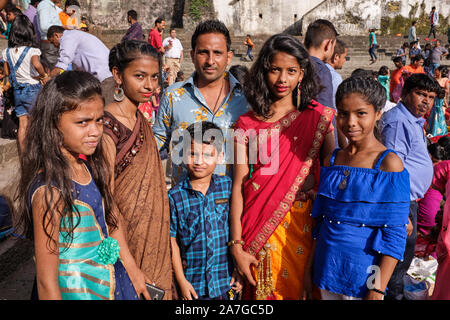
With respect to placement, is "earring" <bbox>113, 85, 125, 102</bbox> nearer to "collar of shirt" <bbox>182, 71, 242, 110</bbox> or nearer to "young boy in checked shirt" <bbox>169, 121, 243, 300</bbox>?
"young boy in checked shirt" <bbox>169, 121, 243, 300</bbox>

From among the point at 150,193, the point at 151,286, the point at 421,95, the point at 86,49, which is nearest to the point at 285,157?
the point at 150,193

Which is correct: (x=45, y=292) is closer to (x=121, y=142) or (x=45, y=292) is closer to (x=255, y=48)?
(x=121, y=142)

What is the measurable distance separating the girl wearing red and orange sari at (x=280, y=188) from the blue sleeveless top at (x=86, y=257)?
740 mm

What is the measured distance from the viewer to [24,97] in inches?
193

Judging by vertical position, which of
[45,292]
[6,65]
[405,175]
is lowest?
[45,292]

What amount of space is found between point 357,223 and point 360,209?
76mm

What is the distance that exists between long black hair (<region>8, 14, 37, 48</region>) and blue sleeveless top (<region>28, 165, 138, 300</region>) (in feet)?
12.6

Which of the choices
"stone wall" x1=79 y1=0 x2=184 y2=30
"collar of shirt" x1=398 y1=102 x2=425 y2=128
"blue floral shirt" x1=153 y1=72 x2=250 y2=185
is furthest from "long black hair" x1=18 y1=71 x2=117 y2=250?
"stone wall" x1=79 y1=0 x2=184 y2=30

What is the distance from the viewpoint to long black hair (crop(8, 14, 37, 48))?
189 inches

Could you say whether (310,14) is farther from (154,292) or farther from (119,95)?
(154,292)

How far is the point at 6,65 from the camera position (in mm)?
5035

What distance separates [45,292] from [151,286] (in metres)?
0.58

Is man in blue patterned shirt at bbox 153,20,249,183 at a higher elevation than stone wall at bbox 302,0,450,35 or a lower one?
lower

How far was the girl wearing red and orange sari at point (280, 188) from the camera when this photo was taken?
227 centimetres
